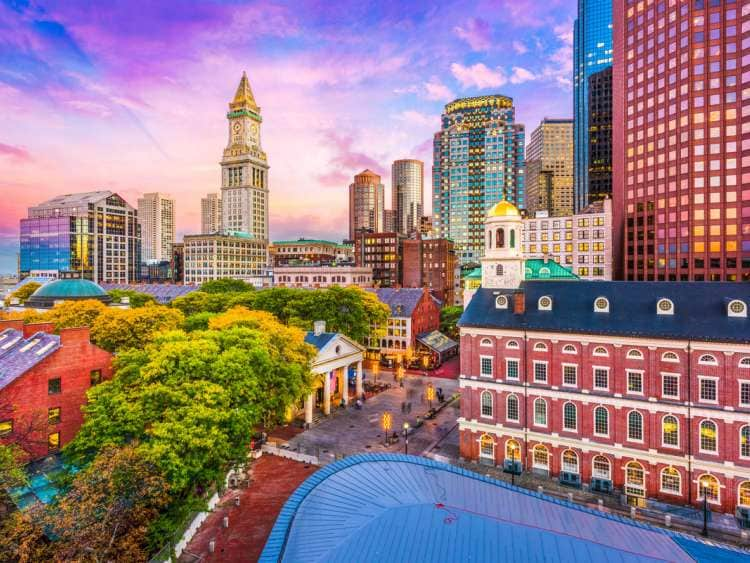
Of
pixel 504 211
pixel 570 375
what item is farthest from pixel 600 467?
pixel 504 211

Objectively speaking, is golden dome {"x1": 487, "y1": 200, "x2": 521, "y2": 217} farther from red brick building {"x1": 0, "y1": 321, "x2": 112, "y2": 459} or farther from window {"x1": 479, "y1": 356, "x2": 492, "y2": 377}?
red brick building {"x1": 0, "y1": 321, "x2": 112, "y2": 459}

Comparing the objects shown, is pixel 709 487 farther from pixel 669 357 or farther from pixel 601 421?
pixel 669 357

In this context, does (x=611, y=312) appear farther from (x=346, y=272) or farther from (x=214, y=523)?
(x=346, y=272)

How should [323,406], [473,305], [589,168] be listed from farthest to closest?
[589,168] < [323,406] < [473,305]

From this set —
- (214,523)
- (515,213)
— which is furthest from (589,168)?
(214,523)

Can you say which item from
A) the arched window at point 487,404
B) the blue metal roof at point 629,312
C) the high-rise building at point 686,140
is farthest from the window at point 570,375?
the high-rise building at point 686,140

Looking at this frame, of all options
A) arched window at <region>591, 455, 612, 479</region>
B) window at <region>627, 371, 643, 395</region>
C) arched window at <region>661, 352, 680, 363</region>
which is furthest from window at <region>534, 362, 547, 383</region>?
arched window at <region>661, 352, 680, 363</region>

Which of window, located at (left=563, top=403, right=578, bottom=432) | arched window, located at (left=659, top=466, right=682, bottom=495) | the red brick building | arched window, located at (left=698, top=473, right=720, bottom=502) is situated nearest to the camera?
the red brick building
